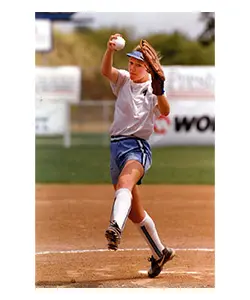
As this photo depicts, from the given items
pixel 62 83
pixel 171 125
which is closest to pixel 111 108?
pixel 62 83

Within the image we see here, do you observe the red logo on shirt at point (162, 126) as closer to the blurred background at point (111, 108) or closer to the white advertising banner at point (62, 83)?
the blurred background at point (111, 108)

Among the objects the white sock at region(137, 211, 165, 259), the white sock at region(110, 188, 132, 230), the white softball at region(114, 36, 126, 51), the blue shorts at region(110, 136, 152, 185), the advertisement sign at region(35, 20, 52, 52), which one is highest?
the advertisement sign at region(35, 20, 52, 52)

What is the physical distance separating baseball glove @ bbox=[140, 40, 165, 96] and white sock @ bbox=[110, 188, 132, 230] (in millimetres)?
787

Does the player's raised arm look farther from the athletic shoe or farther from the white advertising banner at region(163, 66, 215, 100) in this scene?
the white advertising banner at region(163, 66, 215, 100)

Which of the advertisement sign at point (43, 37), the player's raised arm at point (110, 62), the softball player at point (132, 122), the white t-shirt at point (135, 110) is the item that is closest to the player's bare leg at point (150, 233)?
the softball player at point (132, 122)

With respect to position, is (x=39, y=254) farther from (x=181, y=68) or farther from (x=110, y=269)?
(x=181, y=68)

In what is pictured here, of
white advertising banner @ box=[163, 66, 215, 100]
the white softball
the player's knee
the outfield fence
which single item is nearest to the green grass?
the outfield fence

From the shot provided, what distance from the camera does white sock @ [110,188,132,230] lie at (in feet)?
19.1

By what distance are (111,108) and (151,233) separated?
1847 centimetres

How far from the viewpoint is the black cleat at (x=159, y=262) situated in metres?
6.50

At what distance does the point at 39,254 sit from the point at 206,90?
13.8 metres

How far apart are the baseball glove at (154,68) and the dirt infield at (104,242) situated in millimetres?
1534

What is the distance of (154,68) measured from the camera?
6.06 m
